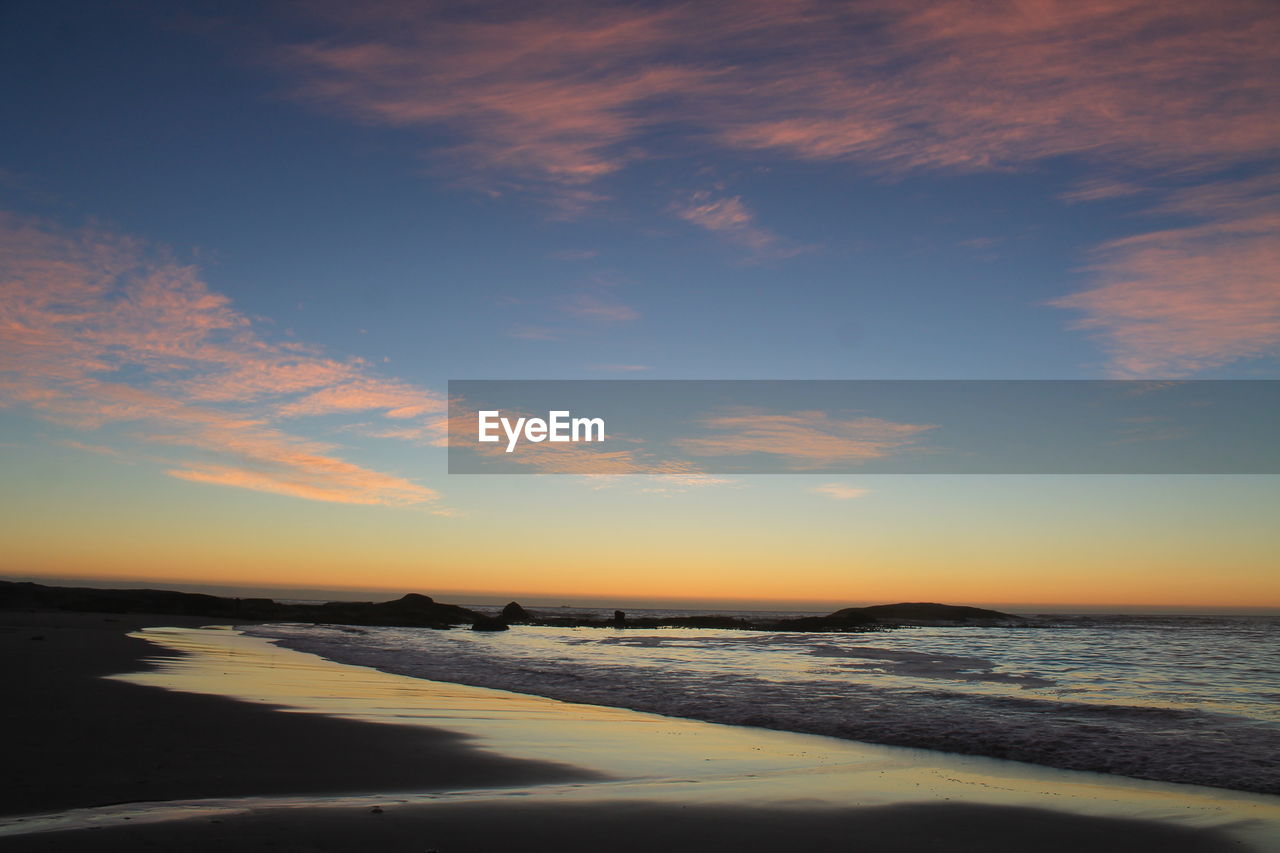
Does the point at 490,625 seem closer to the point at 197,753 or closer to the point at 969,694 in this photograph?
the point at 969,694

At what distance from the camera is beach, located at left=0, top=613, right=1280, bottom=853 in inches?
279

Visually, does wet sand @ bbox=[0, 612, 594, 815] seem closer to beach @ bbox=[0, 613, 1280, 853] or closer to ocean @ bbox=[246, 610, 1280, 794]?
beach @ bbox=[0, 613, 1280, 853]

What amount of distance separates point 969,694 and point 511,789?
50.7 feet

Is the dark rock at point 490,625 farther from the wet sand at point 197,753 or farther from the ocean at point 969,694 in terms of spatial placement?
the wet sand at point 197,753

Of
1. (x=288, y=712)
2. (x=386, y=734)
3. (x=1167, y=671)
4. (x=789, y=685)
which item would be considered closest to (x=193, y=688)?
(x=288, y=712)

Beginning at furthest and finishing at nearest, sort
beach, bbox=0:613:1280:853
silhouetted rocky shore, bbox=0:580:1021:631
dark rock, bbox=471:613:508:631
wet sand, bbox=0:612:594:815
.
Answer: silhouetted rocky shore, bbox=0:580:1021:631 < dark rock, bbox=471:613:508:631 < wet sand, bbox=0:612:594:815 < beach, bbox=0:613:1280:853

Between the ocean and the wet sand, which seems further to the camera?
the ocean

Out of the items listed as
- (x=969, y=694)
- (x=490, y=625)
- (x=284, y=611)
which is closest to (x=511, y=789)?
(x=969, y=694)

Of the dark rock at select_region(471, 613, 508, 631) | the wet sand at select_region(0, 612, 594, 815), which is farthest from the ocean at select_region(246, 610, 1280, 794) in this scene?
the dark rock at select_region(471, 613, 508, 631)

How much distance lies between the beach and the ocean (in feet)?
4.88

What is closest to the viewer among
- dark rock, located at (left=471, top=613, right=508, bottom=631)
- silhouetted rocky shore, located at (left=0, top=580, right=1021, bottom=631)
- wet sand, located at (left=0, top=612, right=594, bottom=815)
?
wet sand, located at (left=0, top=612, right=594, bottom=815)

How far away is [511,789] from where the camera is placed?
919cm

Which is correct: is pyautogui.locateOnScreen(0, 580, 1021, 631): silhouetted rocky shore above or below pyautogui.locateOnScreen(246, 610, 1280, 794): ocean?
below

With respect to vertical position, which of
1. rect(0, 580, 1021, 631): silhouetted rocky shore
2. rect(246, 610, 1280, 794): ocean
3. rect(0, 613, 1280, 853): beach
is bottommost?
rect(0, 580, 1021, 631): silhouetted rocky shore
